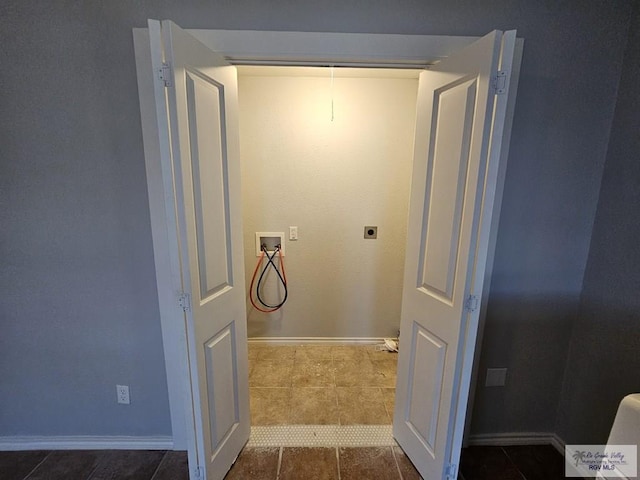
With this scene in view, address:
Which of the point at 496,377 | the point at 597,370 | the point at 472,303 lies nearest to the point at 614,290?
the point at 597,370

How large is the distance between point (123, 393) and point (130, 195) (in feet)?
3.75

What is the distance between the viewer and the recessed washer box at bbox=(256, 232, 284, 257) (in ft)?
8.17

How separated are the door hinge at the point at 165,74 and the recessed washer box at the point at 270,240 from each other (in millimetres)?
1641

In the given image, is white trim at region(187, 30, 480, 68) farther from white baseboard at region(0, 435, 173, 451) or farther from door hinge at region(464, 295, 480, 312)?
white baseboard at region(0, 435, 173, 451)

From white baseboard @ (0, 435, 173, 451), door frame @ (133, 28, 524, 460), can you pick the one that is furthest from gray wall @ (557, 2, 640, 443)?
white baseboard @ (0, 435, 173, 451)

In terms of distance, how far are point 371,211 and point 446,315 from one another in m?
1.44

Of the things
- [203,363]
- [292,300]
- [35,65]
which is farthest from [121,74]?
[292,300]

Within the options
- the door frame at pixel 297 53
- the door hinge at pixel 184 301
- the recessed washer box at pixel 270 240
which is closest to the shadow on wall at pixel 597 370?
the door frame at pixel 297 53

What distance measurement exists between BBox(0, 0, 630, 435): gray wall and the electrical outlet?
4cm

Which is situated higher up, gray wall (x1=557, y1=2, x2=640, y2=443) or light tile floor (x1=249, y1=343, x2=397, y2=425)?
gray wall (x1=557, y1=2, x2=640, y2=443)

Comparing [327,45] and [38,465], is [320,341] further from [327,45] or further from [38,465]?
[327,45]

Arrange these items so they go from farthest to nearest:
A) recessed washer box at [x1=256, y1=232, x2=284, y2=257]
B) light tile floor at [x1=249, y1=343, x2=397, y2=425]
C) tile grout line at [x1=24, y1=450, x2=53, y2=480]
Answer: recessed washer box at [x1=256, y1=232, x2=284, y2=257] → light tile floor at [x1=249, y1=343, x2=397, y2=425] → tile grout line at [x1=24, y1=450, x2=53, y2=480]

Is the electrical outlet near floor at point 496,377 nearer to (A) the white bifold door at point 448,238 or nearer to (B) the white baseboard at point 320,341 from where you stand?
(A) the white bifold door at point 448,238

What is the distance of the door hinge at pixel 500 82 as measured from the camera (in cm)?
93
